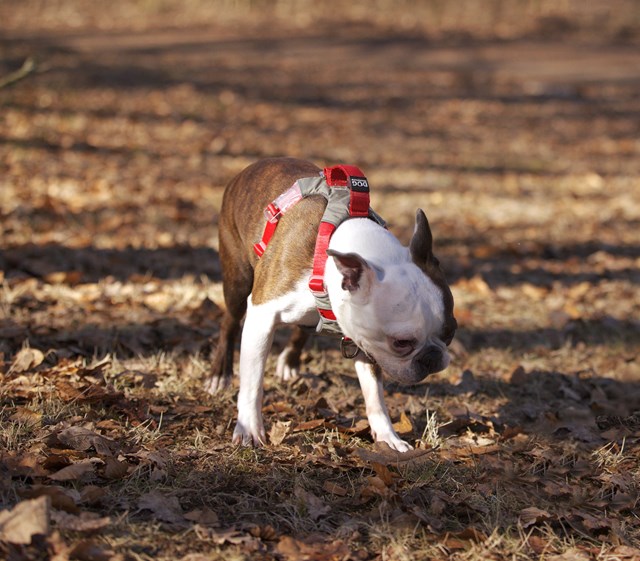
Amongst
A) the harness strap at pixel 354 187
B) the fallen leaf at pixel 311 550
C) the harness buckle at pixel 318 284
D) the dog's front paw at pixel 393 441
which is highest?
the harness strap at pixel 354 187

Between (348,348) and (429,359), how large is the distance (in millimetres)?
582

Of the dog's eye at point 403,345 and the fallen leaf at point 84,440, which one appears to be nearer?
the dog's eye at point 403,345

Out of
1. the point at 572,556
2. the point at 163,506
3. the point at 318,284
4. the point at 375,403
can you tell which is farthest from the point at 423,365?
the point at 163,506

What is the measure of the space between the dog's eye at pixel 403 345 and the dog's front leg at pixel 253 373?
729mm

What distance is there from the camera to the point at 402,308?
3533mm

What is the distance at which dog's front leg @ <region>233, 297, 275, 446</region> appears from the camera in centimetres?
414

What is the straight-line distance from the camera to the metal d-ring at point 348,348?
13.3 feet

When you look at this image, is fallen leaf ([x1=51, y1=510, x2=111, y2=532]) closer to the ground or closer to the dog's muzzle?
the ground

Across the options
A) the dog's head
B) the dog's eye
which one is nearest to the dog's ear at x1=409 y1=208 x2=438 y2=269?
the dog's head

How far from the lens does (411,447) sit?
14.0 ft

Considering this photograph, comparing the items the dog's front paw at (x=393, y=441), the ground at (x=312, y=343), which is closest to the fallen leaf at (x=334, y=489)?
the ground at (x=312, y=343)

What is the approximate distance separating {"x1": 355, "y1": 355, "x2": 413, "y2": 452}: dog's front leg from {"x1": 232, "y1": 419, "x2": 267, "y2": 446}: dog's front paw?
0.55m

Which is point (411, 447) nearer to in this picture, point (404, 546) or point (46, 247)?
point (404, 546)

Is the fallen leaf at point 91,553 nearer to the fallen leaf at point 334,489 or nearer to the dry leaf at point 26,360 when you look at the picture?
the fallen leaf at point 334,489
